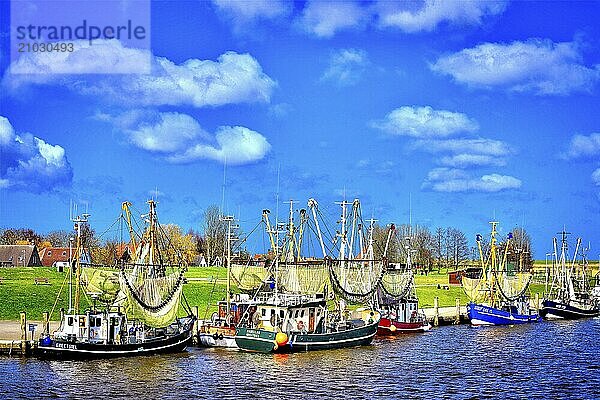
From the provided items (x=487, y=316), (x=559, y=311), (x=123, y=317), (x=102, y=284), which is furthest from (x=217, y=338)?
(x=559, y=311)

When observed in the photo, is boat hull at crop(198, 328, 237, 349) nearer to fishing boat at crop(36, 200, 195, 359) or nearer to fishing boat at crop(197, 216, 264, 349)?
fishing boat at crop(197, 216, 264, 349)

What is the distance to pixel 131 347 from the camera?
67.4 metres

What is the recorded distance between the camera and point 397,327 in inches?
3597

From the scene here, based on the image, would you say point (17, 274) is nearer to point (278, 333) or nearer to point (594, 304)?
point (278, 333)

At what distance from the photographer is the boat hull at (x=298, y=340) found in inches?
2795

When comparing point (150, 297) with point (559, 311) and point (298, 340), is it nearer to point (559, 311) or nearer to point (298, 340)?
point (298, 340)

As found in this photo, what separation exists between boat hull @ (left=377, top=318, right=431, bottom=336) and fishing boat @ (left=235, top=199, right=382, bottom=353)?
8.88ft

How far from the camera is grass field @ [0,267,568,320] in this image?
9100cm

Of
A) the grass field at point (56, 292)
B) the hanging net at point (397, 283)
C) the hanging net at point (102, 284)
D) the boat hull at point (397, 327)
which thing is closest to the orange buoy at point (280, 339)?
the hanging net at point (102, 284)

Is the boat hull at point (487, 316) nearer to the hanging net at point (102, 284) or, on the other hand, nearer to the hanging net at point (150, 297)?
the hanging net at point (150, 297)

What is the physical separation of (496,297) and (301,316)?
46340 millimetres

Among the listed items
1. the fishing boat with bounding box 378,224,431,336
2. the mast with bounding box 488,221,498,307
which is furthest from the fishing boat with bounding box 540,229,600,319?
the fishing boat with bounding box 378,224,431,336

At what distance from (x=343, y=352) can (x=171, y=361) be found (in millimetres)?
16263

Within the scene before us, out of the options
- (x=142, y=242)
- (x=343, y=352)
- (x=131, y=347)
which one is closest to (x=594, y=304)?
(x=343, y=352)
